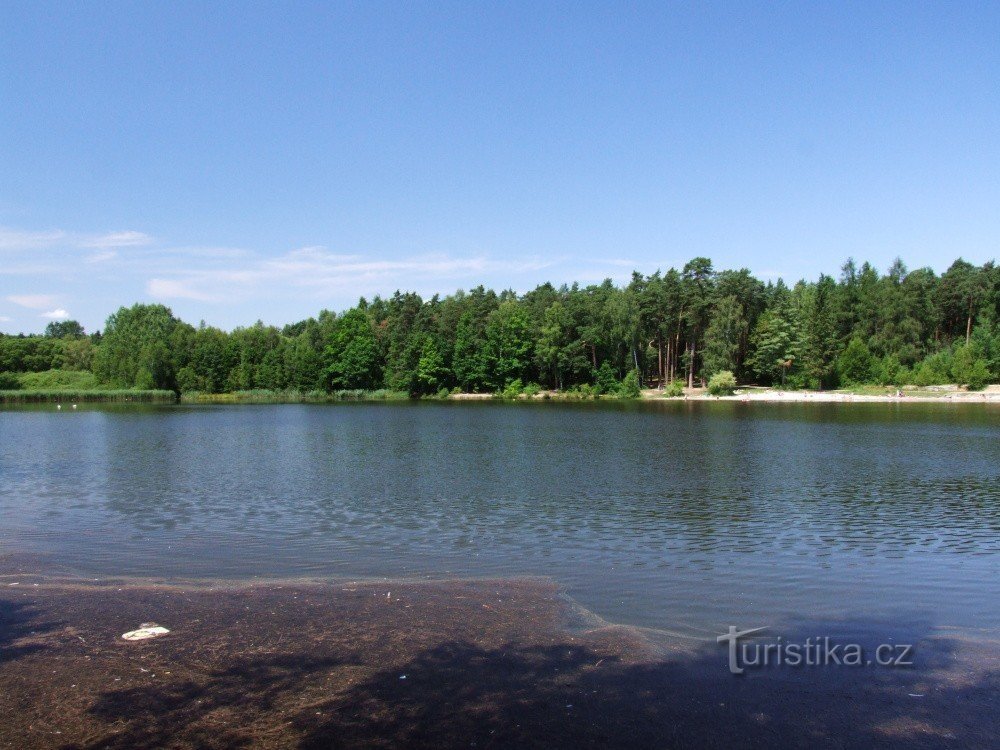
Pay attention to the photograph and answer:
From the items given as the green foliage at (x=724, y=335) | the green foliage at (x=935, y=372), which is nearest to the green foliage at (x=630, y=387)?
the green foliage at (x=724, y=335)

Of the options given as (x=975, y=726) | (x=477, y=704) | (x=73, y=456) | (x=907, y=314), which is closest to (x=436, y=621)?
(x=477, y=704)

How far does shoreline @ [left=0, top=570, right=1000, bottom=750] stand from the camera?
21.2ft

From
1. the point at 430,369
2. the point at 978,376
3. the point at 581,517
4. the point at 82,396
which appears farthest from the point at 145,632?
the point at 82,396

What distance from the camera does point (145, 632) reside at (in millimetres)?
9039

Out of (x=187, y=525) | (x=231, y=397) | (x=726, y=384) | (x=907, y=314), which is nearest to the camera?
(x=187, y=525)

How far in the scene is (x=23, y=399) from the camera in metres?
104

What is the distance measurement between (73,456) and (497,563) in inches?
1068

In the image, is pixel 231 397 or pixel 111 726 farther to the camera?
pixel 231 397

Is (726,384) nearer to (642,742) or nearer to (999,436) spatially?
(999,436)

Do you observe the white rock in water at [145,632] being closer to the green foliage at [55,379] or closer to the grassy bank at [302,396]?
the grassy bank at [302,396]

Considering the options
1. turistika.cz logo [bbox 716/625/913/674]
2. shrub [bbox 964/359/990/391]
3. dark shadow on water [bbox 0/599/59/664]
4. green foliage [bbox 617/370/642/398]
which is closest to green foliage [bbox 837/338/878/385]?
shrub [bbox 964/359/990/391]

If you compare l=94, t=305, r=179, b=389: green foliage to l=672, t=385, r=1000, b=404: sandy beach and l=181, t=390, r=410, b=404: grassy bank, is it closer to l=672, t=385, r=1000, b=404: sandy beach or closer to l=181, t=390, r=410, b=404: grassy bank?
l=181, t=390, r=410, b=404: grassy bank

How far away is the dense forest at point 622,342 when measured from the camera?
9900 cm

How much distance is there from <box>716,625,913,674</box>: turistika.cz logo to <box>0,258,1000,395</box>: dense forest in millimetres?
90951
